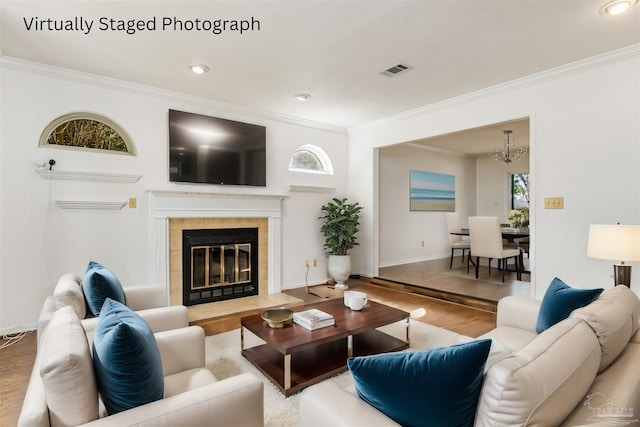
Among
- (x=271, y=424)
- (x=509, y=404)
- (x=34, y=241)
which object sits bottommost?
(x=271, y=424)

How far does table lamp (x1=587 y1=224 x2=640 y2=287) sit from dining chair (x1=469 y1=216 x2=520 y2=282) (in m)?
2.47

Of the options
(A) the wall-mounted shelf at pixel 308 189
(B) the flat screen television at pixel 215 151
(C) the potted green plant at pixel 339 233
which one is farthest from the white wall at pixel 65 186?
(C) the potted green plant at pixel 339 233

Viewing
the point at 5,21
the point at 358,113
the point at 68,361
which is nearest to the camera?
the point at 68,361

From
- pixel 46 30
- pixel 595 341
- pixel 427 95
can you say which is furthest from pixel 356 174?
pixel 595 341

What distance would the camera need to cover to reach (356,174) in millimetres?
5609

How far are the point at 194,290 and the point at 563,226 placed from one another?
13.5 ft

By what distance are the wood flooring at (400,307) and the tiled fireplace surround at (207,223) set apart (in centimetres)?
53

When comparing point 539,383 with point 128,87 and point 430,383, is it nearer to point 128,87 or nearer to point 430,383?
point 430,383

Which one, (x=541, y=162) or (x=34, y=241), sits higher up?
(x=541, y=162)

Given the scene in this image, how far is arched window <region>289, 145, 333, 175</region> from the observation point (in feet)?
17.0

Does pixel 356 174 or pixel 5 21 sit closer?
pixel 5 21

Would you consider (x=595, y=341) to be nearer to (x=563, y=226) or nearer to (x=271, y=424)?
(x=271, y=424)

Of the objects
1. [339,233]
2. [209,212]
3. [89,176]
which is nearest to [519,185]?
[339,233]

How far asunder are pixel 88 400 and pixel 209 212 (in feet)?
10.8
